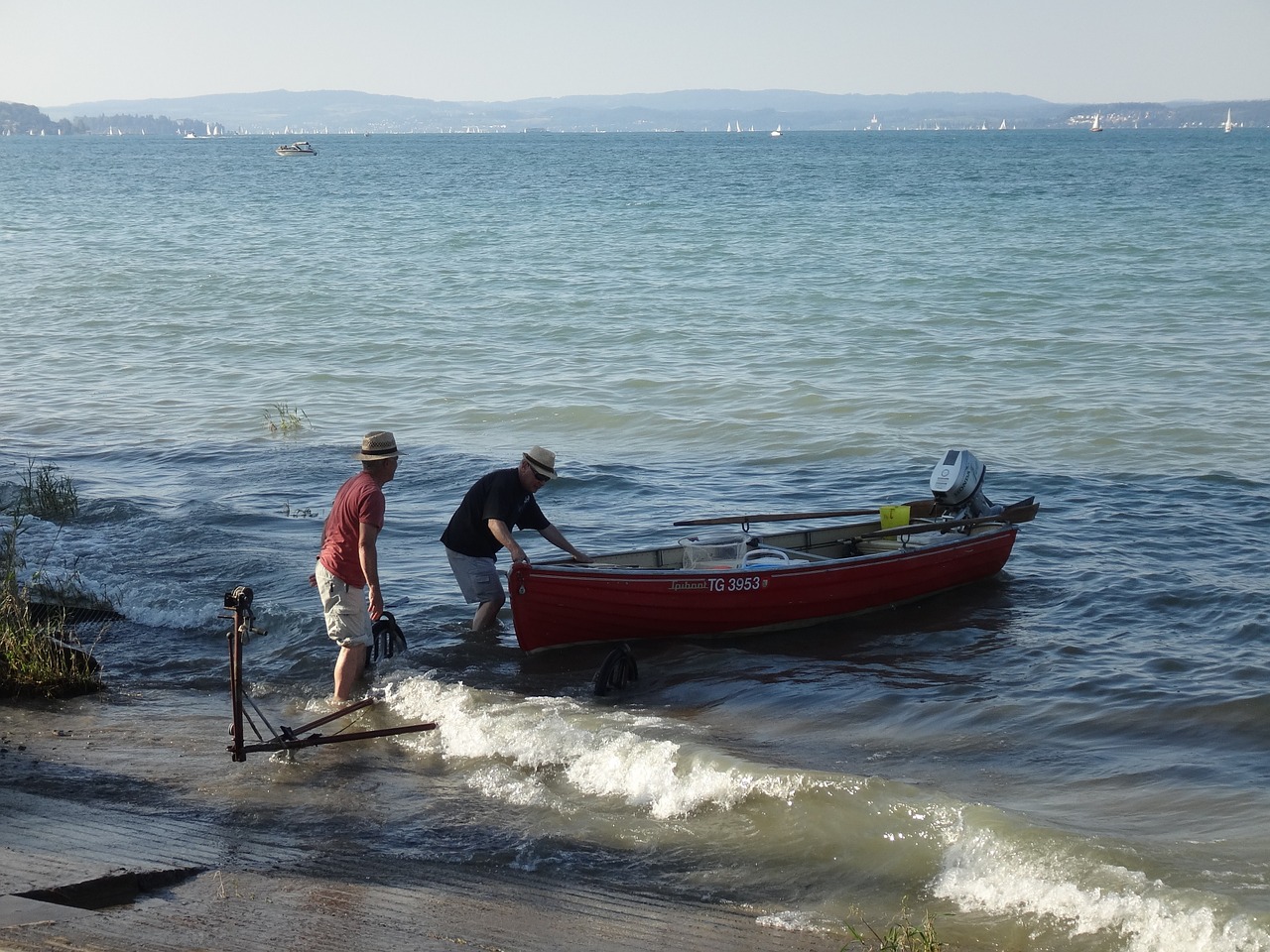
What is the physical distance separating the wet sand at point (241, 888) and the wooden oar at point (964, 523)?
6.35 metres

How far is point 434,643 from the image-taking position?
408 inches

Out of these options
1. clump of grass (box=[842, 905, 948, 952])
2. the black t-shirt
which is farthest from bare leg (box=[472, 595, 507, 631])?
clump of grass (box=[842, 905, 948, 952])

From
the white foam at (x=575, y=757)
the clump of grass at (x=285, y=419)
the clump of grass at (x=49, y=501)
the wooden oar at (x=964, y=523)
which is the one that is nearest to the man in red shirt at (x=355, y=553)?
the white foam at (x=575, y=757)

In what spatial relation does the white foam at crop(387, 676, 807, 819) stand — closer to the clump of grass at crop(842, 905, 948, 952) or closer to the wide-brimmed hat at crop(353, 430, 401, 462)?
the clump of grass at crop(842, 905, 948, 952)

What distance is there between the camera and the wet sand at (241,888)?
517cm

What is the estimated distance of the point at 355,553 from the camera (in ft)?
26.5

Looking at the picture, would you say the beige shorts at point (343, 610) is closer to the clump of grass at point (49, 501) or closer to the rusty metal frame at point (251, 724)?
the rusty metal frame at point (251, 724)

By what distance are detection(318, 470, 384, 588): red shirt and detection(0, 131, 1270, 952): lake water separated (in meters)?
1.12

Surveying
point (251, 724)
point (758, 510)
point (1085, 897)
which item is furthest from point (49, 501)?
point (1085, 897)

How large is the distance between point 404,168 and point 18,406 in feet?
239

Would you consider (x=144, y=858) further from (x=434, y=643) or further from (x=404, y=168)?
(x=404, y=168)

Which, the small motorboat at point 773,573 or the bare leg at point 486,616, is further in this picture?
the bare leg at point 486,616

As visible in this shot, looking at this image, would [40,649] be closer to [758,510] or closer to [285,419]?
[758,510]

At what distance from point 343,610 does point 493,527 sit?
5.10ft
